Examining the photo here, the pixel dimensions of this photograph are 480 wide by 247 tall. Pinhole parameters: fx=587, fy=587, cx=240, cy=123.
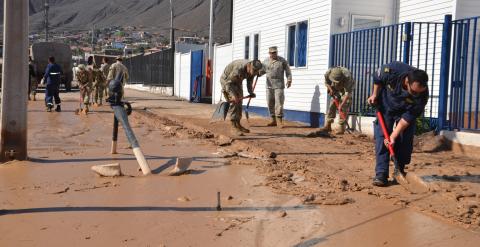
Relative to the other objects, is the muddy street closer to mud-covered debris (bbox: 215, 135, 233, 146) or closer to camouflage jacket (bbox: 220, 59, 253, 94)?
mud-covered debris (bbox: 215, 135, 233, 146)

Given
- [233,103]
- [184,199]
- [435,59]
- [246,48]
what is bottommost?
[184,199]

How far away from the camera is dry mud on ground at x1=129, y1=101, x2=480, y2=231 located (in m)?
5.86

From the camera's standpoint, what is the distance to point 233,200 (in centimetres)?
604

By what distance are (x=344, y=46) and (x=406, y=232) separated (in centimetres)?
815

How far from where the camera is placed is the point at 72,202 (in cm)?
594

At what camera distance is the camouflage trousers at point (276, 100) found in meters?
13.1

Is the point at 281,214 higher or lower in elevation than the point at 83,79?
lower

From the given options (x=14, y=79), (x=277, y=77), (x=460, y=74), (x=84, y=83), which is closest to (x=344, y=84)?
(x=277, y=77)

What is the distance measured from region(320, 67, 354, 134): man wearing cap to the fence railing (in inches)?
817

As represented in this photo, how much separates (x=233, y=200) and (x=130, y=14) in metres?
160

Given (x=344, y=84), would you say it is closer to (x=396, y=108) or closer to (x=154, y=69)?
(x=396, y=108)

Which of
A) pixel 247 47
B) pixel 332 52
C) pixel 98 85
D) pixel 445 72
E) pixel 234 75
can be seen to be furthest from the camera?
pixel 98 85

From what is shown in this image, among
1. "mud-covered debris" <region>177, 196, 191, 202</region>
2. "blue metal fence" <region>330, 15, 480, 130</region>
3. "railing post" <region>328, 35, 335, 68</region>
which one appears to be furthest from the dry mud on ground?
"railing post" <region>328, 35, 335, 68</region>

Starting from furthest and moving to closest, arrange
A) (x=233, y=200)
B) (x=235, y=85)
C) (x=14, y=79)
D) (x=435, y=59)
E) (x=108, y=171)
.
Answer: (x=235, y=85) → (x=435, y=59) → (x=14, y=79) → (x=108, y=171) → (x=233, y=200)
